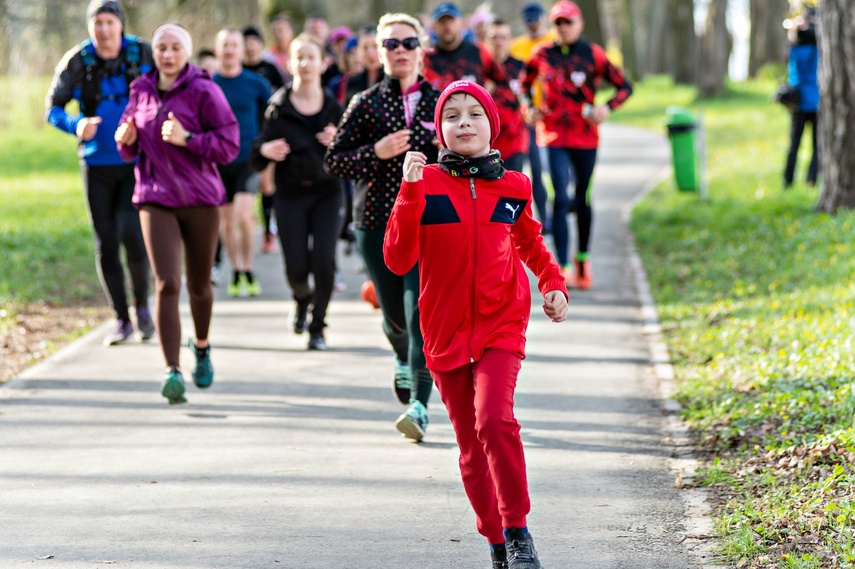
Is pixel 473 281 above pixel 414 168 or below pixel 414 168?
below

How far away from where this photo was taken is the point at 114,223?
9602 millimetres

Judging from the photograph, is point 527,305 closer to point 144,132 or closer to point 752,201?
point 144,132

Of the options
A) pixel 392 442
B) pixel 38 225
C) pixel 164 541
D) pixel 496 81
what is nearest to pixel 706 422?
pixel 392 442

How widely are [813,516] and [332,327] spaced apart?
5.72 m

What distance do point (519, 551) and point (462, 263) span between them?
107 centimetres

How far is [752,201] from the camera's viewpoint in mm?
16062

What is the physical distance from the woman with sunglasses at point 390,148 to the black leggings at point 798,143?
970 centimetres

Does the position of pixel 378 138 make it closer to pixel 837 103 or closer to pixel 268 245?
pixel 268 245

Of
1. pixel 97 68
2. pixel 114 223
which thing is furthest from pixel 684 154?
pixel 97 68

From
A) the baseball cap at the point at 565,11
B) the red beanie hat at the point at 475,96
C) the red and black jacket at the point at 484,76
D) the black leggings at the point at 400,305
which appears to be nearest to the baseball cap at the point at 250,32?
the red and black jacket at the point at 484,76

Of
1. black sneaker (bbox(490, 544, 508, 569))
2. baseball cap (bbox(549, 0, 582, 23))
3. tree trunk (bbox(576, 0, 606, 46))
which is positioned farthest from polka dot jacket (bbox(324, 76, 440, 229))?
tree trunk (bbox(576, 0, 606, 46))

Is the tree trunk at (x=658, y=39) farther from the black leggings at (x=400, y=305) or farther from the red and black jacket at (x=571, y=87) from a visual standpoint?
the black leggings at (x=400, y=305)

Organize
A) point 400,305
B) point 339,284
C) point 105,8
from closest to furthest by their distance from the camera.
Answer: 1. point 400,305
2. point 105,8
3. point 339,284

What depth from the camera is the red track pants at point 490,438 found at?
4.75 metres
